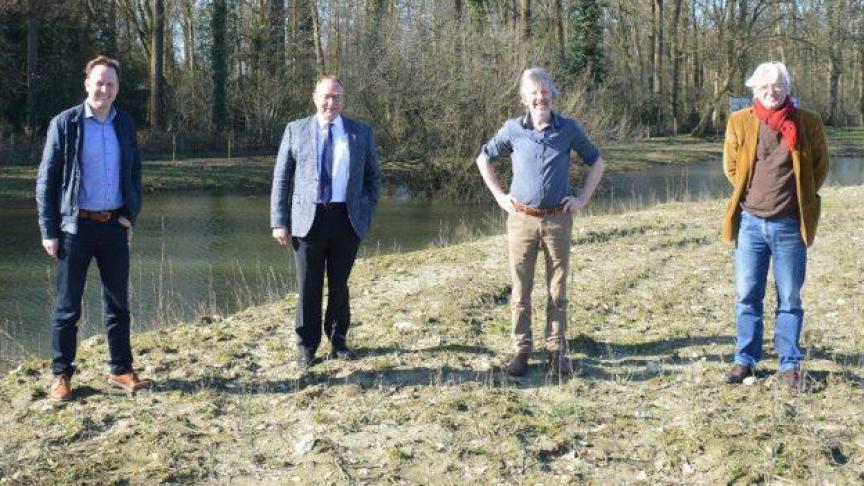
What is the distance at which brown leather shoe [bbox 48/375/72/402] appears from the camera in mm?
5473

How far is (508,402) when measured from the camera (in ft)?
17.4

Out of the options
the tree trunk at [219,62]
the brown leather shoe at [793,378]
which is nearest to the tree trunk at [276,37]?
the tree trunk at [219,62]

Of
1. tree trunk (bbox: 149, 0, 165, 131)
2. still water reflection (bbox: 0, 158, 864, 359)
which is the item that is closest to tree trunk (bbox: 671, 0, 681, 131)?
still water reflection (bbox: 0, 158, 864, 359)

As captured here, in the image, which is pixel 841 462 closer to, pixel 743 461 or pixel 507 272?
pixel 743 461

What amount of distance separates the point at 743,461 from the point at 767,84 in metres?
2.20

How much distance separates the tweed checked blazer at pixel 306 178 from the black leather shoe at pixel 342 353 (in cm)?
90

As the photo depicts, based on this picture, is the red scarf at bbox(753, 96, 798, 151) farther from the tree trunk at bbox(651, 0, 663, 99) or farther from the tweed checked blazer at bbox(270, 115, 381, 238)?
the tree trunk at bbox(651, 0, 663, 99)

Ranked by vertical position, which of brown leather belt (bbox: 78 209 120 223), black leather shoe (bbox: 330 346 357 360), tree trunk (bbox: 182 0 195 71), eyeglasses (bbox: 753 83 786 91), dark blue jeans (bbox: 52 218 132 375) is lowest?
black leather shoe (bbox: 330 346 357 360)

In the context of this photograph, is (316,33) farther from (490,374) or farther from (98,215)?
(490,374)

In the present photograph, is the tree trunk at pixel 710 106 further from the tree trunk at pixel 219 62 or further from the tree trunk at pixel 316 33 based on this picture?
the tree trunk at pixel 219 62

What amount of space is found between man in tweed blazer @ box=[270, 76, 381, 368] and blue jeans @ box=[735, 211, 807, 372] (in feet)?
8.13

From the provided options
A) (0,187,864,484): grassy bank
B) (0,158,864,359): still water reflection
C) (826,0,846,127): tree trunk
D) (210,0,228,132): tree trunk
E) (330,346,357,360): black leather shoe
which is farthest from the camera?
(826,0,846,127): tree trunk

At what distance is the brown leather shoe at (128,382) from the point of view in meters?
5.62

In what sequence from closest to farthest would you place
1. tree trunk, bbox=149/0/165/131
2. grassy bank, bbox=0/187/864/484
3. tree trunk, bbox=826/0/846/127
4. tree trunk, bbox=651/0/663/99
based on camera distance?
grassy bank, bbox=0/187/864/484 < tree trunk, bbox=149/0/165/131 < tree trunk, bbox=826/0/846/127 < tree trunk, bbox=651/0/663/99
